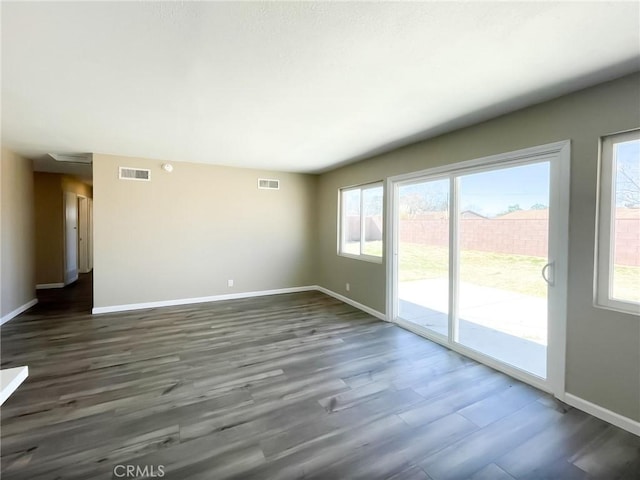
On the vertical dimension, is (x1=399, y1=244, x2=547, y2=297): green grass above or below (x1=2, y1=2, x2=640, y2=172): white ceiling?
below

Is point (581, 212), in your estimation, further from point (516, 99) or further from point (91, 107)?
point (91, 107)

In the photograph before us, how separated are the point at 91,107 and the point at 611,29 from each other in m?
3.85

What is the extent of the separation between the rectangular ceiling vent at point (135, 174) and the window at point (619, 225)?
562 centimetres

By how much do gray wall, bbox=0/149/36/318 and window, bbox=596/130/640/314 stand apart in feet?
22.0

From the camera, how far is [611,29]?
5.14 feet

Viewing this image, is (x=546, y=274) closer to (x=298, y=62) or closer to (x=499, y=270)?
(x=499, y=270)

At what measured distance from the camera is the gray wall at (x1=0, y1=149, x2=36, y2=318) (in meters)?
4.01


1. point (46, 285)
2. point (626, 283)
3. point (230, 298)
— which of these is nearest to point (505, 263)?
point (626, 283)

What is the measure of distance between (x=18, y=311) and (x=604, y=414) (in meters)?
7.08

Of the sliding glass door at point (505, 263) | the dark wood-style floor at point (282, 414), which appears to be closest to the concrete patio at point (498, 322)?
the sliding glass door at point (505, 263)

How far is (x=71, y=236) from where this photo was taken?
6742 millimetres

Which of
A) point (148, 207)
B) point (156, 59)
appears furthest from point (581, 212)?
point (148, 207)

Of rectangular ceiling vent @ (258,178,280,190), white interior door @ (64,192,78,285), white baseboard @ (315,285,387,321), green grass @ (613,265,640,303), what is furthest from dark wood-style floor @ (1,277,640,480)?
white interior door @ (64,192,78,285)

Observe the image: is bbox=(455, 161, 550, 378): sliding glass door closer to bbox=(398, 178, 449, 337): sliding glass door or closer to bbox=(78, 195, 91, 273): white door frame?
bbox=(398, 178, 449, 337): sliding glass door
